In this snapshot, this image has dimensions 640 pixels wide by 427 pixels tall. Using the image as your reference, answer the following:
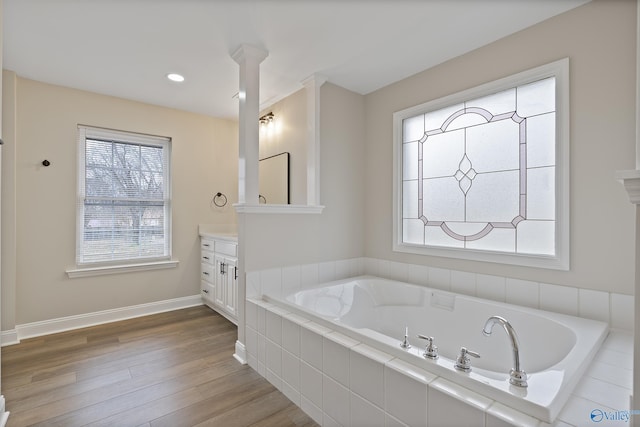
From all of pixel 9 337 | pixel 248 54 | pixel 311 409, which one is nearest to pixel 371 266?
pixel 311 409

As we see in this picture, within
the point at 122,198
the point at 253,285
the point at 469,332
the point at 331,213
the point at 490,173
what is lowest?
the point at 469,332

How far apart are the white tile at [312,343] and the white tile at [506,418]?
82 cm

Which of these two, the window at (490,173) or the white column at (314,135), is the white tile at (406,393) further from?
the white column at (314,135)

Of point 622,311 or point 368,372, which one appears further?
point 622,311

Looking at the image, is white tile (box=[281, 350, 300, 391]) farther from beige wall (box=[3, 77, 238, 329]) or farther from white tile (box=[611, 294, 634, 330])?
beige wall (box=[3, 77, 238, 329])

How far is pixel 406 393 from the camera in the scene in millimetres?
1208

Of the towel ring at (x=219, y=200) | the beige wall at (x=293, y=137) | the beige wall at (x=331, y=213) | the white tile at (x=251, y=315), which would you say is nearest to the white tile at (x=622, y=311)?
the beige wall at (x=331, y=213)

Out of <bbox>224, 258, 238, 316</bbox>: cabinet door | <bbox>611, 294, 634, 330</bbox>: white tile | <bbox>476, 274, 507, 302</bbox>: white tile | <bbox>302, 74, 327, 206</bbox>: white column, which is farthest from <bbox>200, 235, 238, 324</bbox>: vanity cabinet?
<bbox>611, 294, 634, 330</bbox>: white tile

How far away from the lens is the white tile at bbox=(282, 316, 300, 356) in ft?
5.77

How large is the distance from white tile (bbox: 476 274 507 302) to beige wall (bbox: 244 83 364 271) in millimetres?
1180

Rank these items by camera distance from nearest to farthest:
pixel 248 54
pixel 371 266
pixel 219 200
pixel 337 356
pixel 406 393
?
pixel 406 393 < pixel 337 356 < pixel 248 54 < pixel 371 266 < pixel 219 200

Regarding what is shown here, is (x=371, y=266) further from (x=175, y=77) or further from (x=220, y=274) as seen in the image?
(x=175, y=77)

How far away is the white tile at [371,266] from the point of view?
9.79 ft

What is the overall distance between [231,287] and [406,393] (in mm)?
2169
